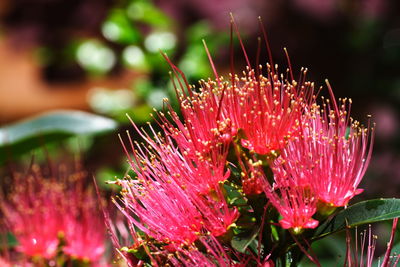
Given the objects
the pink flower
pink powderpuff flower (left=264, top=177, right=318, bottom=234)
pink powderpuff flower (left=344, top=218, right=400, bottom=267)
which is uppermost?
the pink flower

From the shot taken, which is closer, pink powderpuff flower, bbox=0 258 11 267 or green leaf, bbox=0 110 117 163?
pink powderpuff flower, bbox=0 258 11 267

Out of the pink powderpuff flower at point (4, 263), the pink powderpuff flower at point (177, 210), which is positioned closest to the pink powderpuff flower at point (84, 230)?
the pink powderpuff flower at point (4, 263)

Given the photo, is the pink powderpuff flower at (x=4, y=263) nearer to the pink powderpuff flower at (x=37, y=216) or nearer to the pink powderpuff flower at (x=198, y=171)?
the pink powderpuff flower at (x=37, y=216)

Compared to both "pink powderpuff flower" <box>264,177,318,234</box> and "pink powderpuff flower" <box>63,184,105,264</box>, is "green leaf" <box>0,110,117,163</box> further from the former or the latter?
"pink powderpuff flower" <box>264,177,318,234</box>

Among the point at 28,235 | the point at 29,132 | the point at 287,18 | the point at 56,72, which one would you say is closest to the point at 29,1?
the point at 56,72

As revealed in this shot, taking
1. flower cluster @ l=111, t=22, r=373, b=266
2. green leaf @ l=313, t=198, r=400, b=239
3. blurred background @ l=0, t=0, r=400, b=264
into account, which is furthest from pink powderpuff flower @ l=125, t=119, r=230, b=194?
blurred background @ l=0, t=0, r=400, b=264

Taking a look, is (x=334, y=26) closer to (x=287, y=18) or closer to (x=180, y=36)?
(x=287, y=18)
